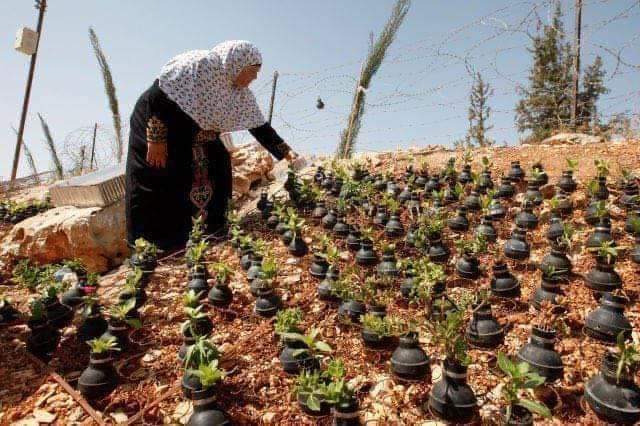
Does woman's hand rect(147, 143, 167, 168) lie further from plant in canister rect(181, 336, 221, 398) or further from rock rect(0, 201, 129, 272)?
plant in canister rect(181, 336, 221, 398)

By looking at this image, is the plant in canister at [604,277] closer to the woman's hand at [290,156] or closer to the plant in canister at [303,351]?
the plant in canister at [303,351]

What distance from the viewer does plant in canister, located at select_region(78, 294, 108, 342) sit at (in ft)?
8.13

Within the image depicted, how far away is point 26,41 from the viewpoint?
8148 mm

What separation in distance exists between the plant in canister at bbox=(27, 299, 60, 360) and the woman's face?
248cm

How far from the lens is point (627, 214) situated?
349cm

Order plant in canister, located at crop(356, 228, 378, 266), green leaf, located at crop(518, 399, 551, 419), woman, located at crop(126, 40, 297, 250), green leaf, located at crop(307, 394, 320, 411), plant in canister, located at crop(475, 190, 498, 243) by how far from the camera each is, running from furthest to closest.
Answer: woman, located at crop(126, 40, 297, 250) → plant in canister, located at crop(475, 190, 498, 243) → plant in canister, located at crop(356, 228, 378, 266) → green leaf, located at crop(307, 394, 320, 411) → green leaf, located at crop(518, 399, 551, 419)

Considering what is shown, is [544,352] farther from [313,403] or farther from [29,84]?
[29,84]

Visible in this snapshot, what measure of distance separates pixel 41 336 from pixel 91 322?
31 centimetres

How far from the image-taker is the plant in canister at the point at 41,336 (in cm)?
251

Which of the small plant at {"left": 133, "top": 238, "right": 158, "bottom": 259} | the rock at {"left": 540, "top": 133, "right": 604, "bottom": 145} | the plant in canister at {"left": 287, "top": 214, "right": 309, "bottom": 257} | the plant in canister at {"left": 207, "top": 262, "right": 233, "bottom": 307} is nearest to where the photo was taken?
the plant in canister at {"left": 207, "top": 262, "right": 233, "bottom": 307}

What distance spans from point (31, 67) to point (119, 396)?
338 inches

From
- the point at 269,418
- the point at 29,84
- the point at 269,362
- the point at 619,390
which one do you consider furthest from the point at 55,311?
the point at 29,84

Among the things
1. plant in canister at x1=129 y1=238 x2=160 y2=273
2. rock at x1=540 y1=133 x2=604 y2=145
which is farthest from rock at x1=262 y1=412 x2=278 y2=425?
rock at x1=540 y1=133 x2=604 y2=145

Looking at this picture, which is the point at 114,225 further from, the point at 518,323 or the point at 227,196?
the point at 518,323
